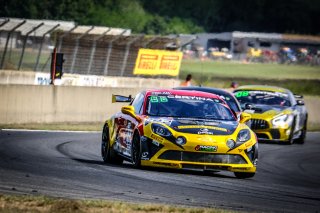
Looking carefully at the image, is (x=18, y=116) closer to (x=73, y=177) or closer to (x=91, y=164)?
(x=91, y=164)

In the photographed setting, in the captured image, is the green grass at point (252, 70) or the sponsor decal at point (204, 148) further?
the green grass at point (252, 70)

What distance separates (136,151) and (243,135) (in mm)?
1506

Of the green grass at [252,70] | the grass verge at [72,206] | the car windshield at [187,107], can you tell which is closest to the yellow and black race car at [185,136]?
the car windshield at [187,107]

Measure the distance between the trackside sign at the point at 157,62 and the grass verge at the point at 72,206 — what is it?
113 feet

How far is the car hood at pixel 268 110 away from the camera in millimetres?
25469

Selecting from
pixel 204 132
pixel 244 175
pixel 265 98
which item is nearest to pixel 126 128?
pixel 204 132

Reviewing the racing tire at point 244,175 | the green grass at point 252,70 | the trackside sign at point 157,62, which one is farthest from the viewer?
the green grass at point 252,70

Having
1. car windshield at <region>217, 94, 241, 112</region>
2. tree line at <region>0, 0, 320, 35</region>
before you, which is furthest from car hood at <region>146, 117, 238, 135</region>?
tree line at <region>0, 0, 320, 35</region>

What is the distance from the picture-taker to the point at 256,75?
6612 cm

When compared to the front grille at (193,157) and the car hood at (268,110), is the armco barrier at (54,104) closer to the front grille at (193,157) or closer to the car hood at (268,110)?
the car hood at (268,110)

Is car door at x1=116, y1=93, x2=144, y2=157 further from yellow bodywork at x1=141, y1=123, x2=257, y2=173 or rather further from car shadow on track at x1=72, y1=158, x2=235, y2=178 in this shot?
yellow bodywork at x1=141, y1=123, x2=257, y2=173

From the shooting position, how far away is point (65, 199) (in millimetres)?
11500

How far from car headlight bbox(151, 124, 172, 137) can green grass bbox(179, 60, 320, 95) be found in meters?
38.5

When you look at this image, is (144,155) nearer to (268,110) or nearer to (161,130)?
(161,130)
